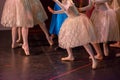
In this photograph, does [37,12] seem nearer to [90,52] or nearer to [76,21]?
[76,21]

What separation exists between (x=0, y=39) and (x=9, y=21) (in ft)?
4.10

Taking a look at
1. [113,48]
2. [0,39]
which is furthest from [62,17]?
[0,39]

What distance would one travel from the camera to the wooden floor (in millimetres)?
3520

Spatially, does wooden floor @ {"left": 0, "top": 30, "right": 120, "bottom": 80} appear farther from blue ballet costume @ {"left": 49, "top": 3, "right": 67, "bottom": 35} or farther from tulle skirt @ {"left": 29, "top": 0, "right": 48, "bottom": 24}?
tulle skirt @ {"left": 29, "top": 0, "right": 48, "bottom": 24}

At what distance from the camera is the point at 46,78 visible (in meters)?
3.44

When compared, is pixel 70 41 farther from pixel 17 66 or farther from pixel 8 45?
pixel 8 45

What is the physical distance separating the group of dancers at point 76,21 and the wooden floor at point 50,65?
0.14m

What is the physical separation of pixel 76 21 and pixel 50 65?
0.69 m

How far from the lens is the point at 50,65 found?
3938 millimetres

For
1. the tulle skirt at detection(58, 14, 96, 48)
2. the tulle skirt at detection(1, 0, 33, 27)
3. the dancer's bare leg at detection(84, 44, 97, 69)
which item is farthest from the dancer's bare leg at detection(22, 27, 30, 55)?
the dancer's bare leg at detection(84, 44, 97, 69)

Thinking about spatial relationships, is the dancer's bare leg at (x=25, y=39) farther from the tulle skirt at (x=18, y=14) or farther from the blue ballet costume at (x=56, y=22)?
the blue ballet costume at (x=56, y=22)

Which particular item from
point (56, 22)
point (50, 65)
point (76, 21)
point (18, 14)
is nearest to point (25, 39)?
point (18, 14)

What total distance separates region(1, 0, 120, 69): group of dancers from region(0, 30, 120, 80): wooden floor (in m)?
0.14

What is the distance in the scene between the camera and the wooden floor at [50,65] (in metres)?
3.52
